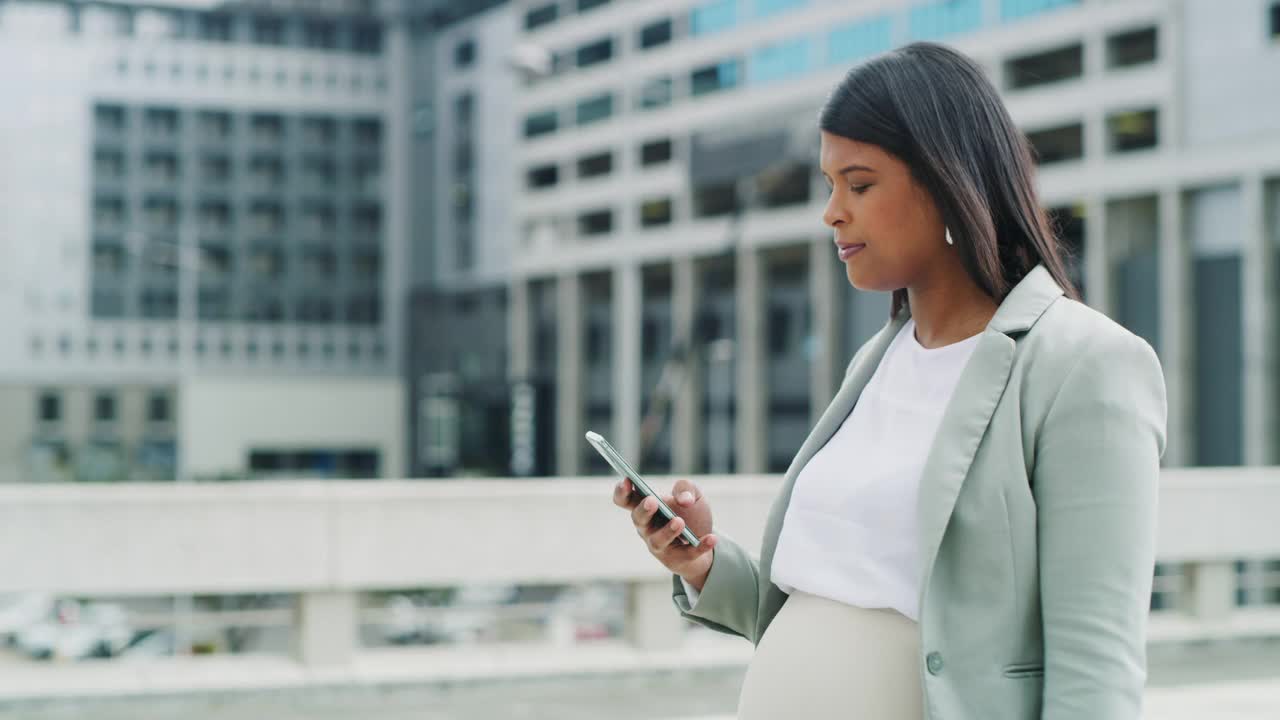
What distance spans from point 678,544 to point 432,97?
69.1 metres

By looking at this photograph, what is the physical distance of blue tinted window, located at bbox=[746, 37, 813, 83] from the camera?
1875 inches

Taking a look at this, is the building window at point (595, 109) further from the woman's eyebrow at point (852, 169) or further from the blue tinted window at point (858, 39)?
the woman's eyebrow at point (852, 169)

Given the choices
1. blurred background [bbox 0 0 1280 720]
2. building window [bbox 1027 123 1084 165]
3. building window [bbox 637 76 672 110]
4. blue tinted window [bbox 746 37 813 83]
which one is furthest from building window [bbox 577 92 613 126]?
building window [bbox 1027 123 1084 165]

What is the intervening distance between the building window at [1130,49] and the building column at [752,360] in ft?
51.5

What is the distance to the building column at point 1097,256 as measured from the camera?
35.9 m

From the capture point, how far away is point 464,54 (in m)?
67.5

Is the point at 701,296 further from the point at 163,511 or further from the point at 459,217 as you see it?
the point at 163,511

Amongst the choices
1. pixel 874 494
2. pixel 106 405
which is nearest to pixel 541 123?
pixel 106 405

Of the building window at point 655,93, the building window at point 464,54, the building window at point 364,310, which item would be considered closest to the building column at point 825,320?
the building window at point 655,93

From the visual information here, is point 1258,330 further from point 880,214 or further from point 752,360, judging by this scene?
point 880,214

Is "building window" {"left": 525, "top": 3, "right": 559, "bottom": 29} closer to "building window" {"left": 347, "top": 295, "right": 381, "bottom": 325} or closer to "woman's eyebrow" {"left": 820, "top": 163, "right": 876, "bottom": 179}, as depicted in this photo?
"building window" {"left": 347, "top": 295, "right": 381, "bottom": 325}

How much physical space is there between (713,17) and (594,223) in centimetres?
1100

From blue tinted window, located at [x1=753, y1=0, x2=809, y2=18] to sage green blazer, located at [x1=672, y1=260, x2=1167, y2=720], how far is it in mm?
47760

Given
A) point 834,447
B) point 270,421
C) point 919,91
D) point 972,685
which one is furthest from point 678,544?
point 270,421
